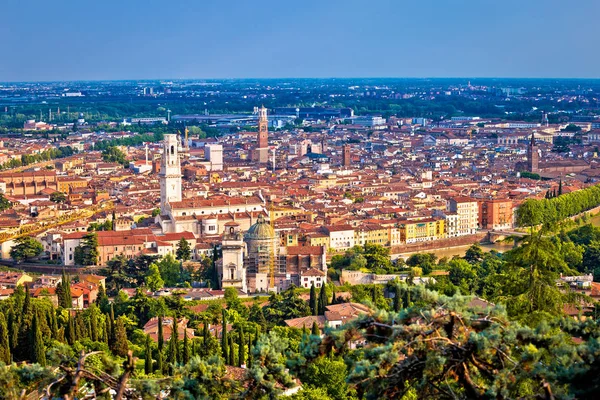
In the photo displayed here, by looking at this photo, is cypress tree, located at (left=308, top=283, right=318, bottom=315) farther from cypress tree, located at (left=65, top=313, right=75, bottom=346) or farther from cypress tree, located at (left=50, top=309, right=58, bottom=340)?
cypress tree, located at (left=50, top=309, right=58, bottom=340)

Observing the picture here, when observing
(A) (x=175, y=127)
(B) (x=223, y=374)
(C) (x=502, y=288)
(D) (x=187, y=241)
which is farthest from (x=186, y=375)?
(A) (x=175, y=127)

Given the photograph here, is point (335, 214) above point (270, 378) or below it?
below

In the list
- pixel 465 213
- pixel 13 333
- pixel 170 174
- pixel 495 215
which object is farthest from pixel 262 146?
pixel 13 333

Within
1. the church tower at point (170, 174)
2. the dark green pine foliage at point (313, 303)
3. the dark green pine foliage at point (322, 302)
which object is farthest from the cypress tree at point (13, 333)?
the church tower at point (170, 174)

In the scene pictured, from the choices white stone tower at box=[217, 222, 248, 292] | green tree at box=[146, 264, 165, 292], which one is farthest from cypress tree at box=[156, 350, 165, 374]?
white stone tower at box=[217, 222, 248, 292]

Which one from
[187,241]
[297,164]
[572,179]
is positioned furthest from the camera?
[297,164]

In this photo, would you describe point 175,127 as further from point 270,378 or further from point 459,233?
point 270,378

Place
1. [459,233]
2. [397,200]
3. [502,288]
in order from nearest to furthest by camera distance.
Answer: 1. [502,288]
2. [459,233]
3. [397,200]
